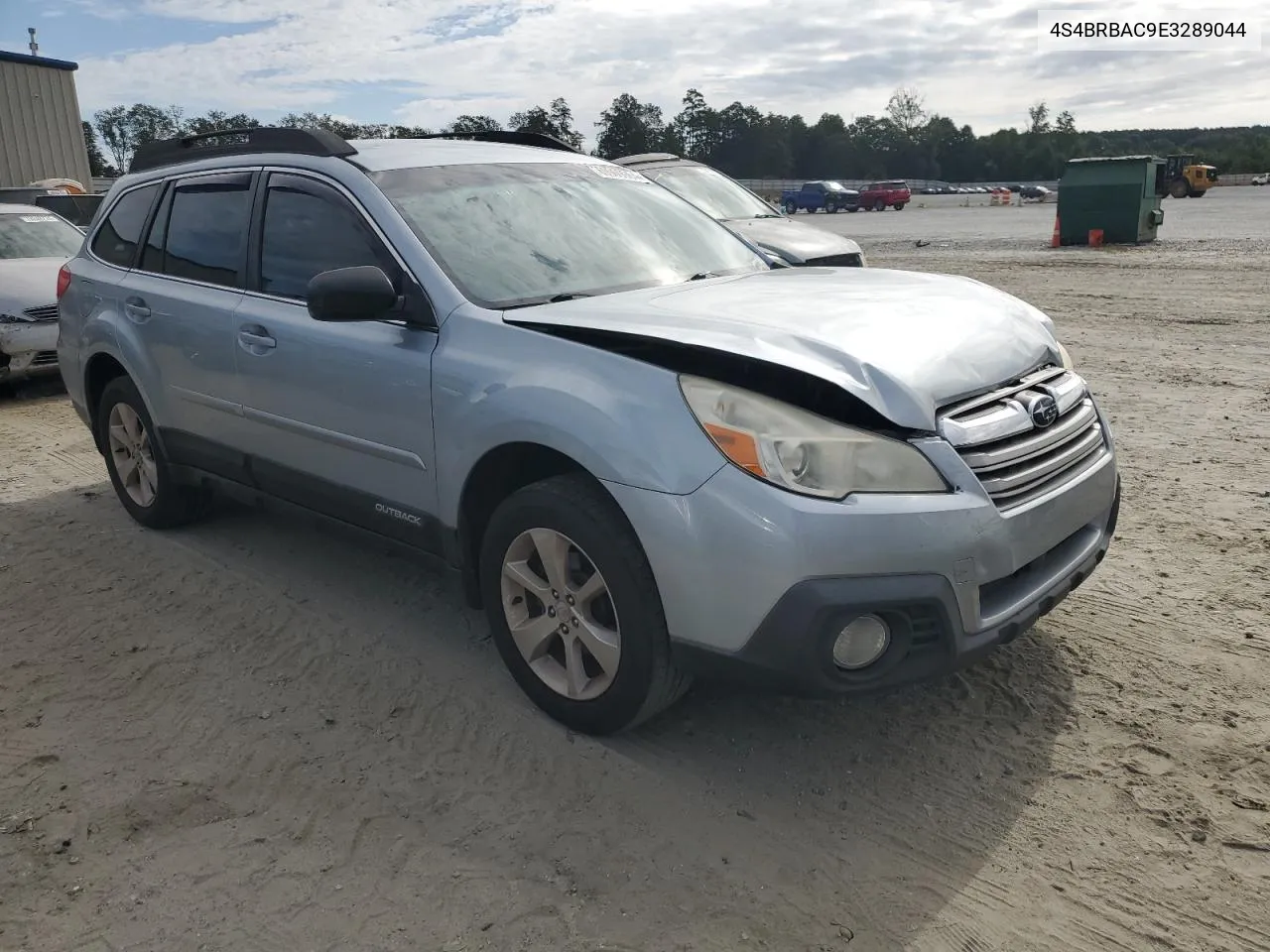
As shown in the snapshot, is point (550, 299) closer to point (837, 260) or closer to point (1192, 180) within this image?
point (837, 260)

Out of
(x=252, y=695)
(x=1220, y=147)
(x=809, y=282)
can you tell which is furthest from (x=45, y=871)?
(x=1220, y=147)

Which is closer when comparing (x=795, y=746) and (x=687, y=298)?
(x=795, y=746)

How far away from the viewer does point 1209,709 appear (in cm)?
312

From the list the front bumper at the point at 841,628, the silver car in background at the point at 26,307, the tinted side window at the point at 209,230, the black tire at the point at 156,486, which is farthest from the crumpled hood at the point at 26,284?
the front bumper at the point at 841,628

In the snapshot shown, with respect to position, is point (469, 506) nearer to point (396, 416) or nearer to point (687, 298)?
point (396, 416)

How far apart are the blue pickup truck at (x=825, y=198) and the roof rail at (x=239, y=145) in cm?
4799

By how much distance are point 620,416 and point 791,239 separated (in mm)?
6620

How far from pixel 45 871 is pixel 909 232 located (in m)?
28.4

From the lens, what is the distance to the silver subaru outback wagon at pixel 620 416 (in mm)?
2568

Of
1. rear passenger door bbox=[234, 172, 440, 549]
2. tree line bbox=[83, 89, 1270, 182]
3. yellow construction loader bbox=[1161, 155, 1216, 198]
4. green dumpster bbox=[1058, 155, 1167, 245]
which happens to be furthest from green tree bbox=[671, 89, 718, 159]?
rear passenger door bbox=[234, 172, 440, 549]

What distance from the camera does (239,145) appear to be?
4.38m

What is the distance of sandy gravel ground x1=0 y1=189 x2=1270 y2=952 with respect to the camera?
2395mm

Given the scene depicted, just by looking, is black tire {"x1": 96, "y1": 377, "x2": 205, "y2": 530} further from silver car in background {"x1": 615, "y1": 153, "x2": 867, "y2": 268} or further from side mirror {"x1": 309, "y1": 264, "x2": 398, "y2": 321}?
silver car in background {"x1": 615, "y1": 153, "x2": 867, "y2": 268}

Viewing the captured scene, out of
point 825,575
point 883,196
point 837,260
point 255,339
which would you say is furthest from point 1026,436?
point 883,196
